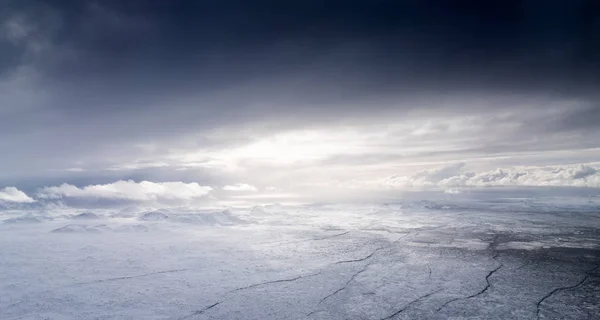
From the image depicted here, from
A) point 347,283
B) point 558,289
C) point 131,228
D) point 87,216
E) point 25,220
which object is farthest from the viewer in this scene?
point 87,216

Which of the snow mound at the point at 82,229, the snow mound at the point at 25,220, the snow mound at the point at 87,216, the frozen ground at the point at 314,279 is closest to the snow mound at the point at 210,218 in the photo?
the snow mound at the point at 82,229

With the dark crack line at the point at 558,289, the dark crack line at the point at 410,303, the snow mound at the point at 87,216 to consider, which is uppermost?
the snow mound at the point at 87,216

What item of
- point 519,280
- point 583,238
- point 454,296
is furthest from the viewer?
point 583,238

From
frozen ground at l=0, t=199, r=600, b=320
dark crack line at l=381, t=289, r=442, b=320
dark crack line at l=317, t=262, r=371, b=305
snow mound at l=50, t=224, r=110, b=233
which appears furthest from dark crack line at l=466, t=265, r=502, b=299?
snow mound at l=50, t=224, r=110, b=233

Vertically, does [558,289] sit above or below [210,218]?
below

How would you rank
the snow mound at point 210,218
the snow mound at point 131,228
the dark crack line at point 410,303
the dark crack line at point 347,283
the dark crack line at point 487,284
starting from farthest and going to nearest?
the snow mound at point 210,218
the snow mound at point 131,228
the dark crack line at point 347,283
the dark crack line at point 487,284
the dark crack line at point 410,303

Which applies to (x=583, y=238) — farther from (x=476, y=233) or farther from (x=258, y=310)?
(x=258, y=310)

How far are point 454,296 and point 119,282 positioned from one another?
1056 cm

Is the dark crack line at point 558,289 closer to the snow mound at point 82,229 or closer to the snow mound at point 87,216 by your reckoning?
the snow mound at point 82,229

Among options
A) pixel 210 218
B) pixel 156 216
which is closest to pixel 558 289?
pixel 210 218

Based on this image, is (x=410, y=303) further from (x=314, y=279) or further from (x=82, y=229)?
(x=82, y=229)

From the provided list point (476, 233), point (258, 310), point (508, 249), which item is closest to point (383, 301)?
point (258, 310)

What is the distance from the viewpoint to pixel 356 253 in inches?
581

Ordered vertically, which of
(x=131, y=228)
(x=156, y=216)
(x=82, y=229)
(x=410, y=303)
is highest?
(x=156, y=216)
